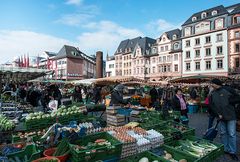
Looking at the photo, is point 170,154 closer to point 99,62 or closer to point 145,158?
point 145,158

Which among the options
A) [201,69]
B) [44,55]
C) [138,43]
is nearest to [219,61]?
[201,69]

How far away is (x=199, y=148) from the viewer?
378 cm

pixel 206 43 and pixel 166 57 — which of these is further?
pixel 166 57

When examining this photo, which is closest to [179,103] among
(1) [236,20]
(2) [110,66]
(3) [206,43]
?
(1) [236,20]

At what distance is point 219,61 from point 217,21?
8.20m

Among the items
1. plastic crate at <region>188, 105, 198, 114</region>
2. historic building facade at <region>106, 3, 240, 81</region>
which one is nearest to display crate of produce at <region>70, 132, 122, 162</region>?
plastic crate at <region>188, 105, 198, 114</region>

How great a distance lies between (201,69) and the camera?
41625 millimetres

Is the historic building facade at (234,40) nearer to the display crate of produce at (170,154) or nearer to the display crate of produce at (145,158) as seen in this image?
the display crate of produce at (170,154)

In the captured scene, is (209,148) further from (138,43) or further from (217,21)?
(138,43)

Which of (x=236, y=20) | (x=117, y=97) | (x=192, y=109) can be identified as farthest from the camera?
(x=236, y=20)

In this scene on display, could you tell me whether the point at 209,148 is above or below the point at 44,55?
below

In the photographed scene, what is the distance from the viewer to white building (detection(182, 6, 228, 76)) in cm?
3809

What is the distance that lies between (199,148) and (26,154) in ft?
11.0

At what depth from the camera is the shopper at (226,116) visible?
192 inches
